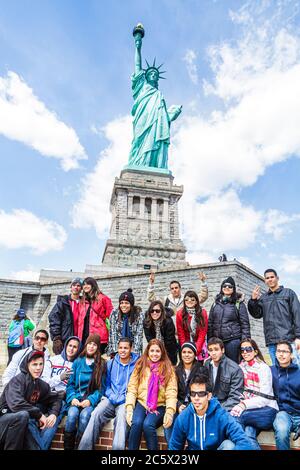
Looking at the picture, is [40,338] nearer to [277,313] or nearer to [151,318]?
[151,318]

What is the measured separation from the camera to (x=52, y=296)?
49.5 ft

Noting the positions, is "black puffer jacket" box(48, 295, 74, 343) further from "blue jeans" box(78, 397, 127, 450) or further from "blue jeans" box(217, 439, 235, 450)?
"blue jeans" box(217, 439, 235, 450)

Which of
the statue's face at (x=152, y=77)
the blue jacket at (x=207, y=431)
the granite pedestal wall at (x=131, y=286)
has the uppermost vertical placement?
the statue's face at (x=152, y=77)

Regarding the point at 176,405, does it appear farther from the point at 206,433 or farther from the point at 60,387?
the point at 60,387

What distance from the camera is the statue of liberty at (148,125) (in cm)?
3094

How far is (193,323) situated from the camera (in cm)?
542

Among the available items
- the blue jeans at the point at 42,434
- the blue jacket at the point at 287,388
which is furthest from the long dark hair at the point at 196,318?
the blue jeans at the point at 42,434

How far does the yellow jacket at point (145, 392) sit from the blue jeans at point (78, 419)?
467mm

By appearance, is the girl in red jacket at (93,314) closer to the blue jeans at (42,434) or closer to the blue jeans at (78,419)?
the blue jeans at (78,419)

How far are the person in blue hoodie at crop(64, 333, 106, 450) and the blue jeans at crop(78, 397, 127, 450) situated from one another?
0.10 meters

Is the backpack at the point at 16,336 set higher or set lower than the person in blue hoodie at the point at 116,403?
higher

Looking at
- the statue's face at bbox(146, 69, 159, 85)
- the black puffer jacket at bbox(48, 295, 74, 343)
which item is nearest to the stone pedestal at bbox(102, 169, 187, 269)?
the statue's face at bbox(146, 69, 159, 85)

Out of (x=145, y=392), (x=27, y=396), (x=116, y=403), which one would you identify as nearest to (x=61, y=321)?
(x=27, y=396)
